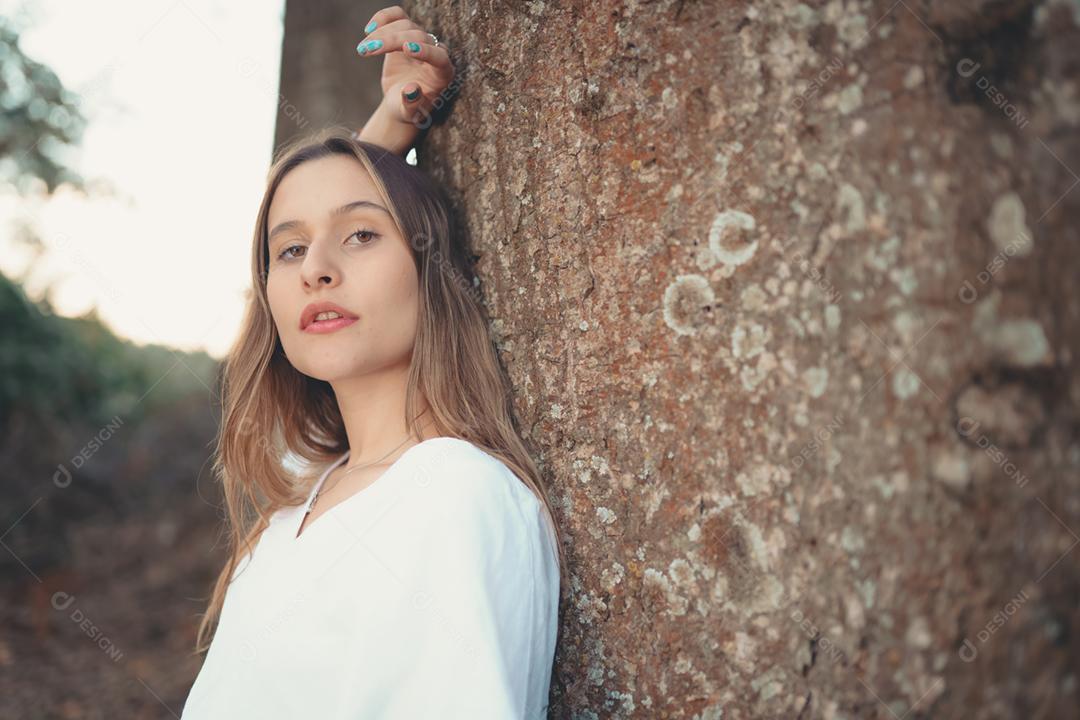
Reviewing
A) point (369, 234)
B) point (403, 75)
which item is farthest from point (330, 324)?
point (403, 75)

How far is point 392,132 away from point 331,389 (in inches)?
33.3

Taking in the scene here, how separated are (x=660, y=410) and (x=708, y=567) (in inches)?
11.7

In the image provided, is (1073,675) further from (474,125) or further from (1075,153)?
(474,125)

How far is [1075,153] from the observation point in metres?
1.17

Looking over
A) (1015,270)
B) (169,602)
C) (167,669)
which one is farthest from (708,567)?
(169,602)

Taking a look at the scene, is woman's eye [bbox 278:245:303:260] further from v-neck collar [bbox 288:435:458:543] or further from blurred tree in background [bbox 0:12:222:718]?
blurred tree in background [bbox 0:12:222:718]

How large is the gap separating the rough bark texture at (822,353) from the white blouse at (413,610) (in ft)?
0.48

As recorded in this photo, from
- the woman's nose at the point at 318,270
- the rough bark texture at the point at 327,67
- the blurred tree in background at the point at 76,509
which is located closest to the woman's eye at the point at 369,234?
the woman's nose at the point at 318,270

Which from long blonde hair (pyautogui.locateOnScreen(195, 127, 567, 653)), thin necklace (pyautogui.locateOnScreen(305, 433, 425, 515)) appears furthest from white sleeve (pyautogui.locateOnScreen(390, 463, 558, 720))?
thin necklace (pyautogui.locateOnScreen(305, 433, 425, 515))

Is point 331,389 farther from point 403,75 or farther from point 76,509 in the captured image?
point 76,509

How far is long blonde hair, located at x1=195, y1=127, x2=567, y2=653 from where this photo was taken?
Result: 1797 millimetres

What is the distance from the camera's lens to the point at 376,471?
194 centimetres

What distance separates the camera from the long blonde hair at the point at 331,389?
1.80 metres

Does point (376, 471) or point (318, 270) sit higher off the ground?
point (318, 270)
